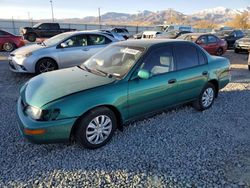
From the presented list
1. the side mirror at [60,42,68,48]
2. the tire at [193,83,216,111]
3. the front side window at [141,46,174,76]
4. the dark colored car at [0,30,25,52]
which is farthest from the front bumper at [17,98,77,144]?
the dark colored car at [0,30,25,52]

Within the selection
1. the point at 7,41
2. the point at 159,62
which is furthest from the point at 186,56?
the point at 7,41

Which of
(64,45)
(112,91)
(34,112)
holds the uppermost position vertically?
(64,45)

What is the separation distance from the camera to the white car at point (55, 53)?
283 inches

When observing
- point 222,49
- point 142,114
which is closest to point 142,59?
point 142,114

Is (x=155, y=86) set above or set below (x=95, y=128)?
above

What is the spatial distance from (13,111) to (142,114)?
8.97ft

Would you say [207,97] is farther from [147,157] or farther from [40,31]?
[40,31]

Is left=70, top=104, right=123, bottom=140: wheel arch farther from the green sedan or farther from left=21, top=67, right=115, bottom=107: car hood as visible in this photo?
left=21, top=67, right=115, bottom=107: car hood

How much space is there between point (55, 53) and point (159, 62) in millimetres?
4280

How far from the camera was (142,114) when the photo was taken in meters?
4.05

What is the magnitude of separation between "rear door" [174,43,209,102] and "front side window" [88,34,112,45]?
14.1 ft

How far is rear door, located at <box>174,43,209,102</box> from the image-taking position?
451cm

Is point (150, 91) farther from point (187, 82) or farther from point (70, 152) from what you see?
point (70, 152)

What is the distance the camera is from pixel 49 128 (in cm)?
314
